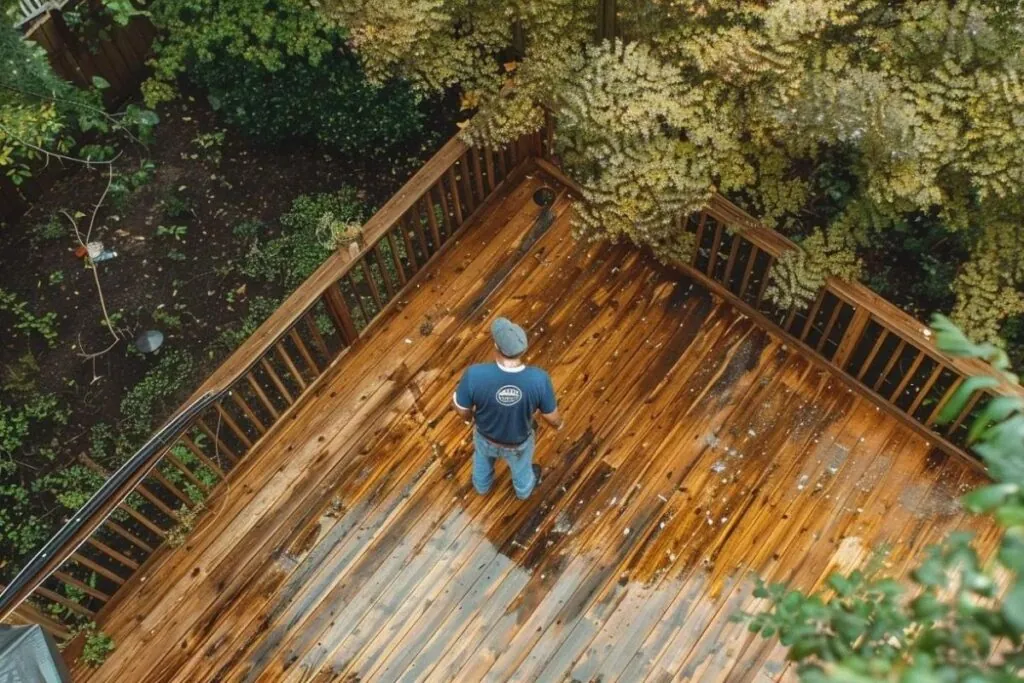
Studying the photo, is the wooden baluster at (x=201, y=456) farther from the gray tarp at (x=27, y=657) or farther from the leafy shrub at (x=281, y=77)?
the leafy shrub at (x=281, y=77)

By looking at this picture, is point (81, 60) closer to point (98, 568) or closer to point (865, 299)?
point (98, 568)

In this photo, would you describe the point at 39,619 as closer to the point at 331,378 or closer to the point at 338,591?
the point at 338,591

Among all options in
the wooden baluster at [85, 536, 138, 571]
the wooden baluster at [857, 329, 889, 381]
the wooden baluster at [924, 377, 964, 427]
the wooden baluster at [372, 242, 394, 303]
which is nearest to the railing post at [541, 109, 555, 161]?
the wooden baluster at [372, 242, 394, 303]

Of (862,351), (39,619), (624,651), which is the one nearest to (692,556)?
(624,651)

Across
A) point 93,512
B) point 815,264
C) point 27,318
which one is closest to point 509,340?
point 815,264

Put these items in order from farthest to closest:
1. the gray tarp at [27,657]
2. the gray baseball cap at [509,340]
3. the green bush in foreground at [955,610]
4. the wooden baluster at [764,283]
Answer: the wooden baluster at [764,283], the gray baseball cap at [509,340], the gray tarp at [27,657], the green bush in foreground at [955,610]

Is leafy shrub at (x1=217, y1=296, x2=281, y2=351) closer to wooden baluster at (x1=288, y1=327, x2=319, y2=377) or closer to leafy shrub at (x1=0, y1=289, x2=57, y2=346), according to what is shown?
wooden baluster at (x1=288, y1=327, x2=319, y2=377)

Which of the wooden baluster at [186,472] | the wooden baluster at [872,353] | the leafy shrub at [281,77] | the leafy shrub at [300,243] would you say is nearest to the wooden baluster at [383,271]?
the leafy shrub at [300,243]
